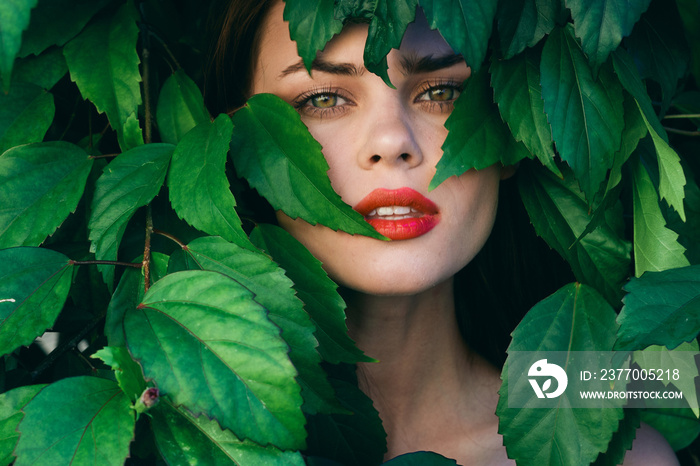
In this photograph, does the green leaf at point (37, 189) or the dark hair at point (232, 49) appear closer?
the green leaf at point (37, 189)

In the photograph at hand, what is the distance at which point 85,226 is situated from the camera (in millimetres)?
902

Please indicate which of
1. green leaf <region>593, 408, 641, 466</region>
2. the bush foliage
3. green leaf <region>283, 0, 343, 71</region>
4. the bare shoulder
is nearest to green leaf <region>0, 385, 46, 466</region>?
the bush foliage

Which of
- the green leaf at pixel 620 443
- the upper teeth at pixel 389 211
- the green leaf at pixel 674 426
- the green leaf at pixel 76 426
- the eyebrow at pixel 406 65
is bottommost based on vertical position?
the green leaf at pixel 674 426

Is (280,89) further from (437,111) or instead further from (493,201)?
(493,201)

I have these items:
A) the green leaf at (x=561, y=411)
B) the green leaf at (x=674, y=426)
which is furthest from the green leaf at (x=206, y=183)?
the green leaf at (x=674, y=426)

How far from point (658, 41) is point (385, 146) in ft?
1.43

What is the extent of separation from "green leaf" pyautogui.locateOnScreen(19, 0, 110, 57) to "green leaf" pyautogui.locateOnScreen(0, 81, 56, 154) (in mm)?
50

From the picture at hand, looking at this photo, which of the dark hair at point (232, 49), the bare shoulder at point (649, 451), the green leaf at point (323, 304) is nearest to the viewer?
the green leaf at point (323, 304)

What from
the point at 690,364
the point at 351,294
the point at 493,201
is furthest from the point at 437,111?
the point at 690,364

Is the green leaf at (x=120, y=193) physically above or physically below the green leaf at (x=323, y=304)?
above

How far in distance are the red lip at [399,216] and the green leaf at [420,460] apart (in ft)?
0.96

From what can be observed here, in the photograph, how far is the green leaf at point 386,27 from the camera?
72 centimetres

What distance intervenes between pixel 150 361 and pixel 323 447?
16.6 inches

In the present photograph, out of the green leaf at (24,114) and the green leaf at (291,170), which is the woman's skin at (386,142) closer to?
the green leaf at (291,170)
